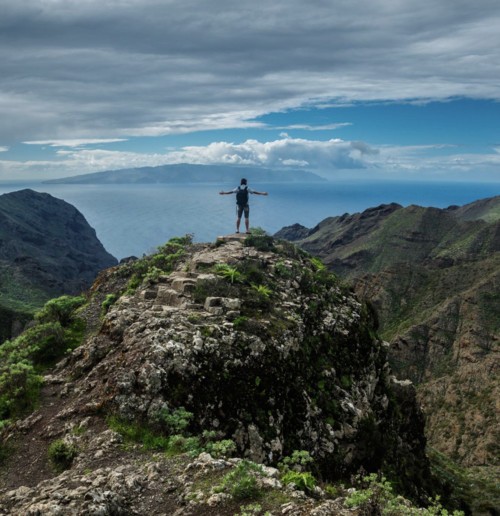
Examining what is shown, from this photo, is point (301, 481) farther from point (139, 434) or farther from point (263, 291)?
point (263, 291)

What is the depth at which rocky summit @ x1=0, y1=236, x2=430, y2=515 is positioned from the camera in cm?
1043

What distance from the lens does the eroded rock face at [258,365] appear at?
14086 millimetres

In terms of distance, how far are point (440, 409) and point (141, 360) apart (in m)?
67.6

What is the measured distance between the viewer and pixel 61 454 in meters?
12.0

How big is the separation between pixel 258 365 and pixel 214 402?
224 cm

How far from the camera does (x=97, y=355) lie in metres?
16.5

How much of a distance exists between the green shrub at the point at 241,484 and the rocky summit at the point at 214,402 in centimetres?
8

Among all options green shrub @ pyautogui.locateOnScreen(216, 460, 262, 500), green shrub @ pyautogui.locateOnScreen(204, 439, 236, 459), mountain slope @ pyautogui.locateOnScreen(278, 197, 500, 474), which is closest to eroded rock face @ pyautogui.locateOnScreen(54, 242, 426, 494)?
green shrub @ pyautogui.locateOnScreen(204, 439, 236, 459)

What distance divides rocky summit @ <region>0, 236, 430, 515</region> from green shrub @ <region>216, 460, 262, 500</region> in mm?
82

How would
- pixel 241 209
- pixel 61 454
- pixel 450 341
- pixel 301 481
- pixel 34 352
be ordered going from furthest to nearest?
pixel 450 341
pixel 241 209
pixel 34 352
pixel 61 454
pixel 301 481

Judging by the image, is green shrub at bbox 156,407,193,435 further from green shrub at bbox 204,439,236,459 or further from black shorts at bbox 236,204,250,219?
black shorts at bbox 236,204,250,219

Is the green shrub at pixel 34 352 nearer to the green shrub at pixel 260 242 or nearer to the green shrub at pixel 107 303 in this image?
the green shrub at pixel 107 303

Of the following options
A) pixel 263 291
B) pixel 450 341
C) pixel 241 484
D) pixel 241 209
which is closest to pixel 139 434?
pixel 241 484

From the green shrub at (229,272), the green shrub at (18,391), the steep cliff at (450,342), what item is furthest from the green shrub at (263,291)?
the steep cliff at (450,342)
